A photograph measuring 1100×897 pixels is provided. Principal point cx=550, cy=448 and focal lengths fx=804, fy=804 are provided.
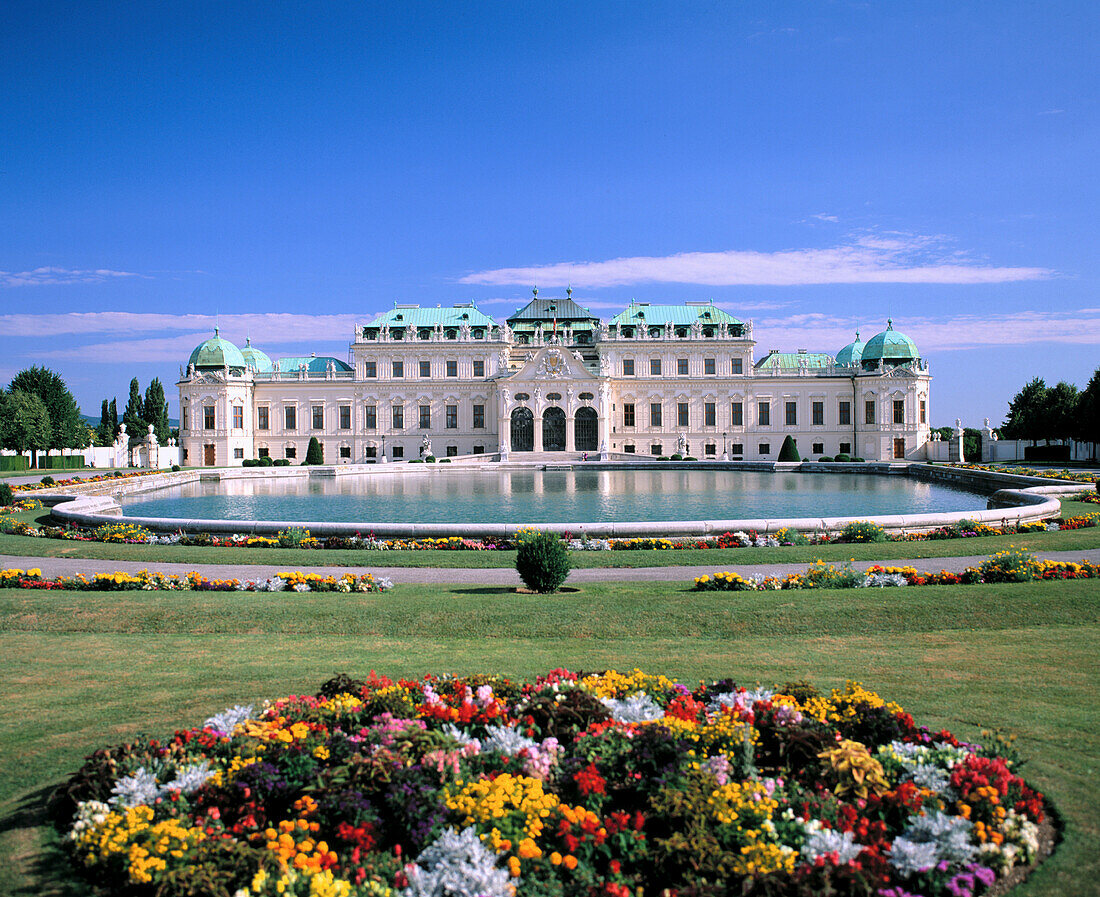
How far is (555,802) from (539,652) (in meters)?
4.59

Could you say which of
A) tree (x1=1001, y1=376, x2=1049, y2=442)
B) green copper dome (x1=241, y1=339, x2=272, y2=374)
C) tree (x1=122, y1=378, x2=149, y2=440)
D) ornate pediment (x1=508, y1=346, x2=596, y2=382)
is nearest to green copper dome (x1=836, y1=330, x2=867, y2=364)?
tree (x1=1001, y1=376, x2=1049, y2=442)

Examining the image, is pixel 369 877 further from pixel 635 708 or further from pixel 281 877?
pixel 635 708

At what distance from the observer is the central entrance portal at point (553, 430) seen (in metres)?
73.2

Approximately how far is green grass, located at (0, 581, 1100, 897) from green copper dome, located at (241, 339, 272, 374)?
7059 cm

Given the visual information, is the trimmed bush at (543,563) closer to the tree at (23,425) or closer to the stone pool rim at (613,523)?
the stone pool rim at (613,523)

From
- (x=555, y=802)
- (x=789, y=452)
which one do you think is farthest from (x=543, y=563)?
(x=789, y=452)

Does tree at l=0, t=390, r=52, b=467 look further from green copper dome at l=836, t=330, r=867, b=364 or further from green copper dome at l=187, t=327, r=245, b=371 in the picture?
green copper dome at l=836, t=330, r=867, b=364

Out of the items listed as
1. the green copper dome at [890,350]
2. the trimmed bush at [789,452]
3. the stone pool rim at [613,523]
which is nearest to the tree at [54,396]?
the stone pool rim at [613,523]

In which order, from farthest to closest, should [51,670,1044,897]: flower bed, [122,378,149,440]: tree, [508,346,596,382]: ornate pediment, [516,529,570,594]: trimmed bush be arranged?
1. [122,378,149,440]: tree
2. [508,346,596,382]: ornate pediment
3. [516,529,570,594]: trimmed bush
4. [51,670,1044,897]: flower bed

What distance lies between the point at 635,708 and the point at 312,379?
73955 millimetres

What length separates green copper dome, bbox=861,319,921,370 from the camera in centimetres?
7419

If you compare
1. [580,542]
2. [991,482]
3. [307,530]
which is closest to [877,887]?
[580,542]

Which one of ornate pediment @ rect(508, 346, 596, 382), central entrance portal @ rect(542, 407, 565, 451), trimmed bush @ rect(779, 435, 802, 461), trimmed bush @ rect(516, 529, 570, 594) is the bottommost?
trimmed bush @ rect(516, 529, 570, 594)

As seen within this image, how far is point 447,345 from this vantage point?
248ft
